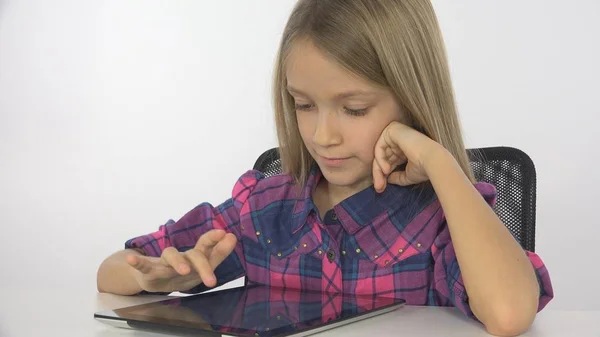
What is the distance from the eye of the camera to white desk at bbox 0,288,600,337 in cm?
98

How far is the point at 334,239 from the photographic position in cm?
138

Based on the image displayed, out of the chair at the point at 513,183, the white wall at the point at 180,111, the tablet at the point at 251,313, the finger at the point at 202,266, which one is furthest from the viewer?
the white wall at the point at 180,111

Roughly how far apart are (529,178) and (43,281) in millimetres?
2738

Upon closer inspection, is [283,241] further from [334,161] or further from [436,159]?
[436,159]

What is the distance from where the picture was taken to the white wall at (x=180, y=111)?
117 inches

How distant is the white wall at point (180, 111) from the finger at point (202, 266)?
1.93 metres

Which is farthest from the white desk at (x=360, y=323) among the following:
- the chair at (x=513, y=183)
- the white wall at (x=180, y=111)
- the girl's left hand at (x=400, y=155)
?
the white wall at (x=180, y=111)

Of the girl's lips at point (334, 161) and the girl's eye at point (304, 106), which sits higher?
the girl's eye at point (304, 106)

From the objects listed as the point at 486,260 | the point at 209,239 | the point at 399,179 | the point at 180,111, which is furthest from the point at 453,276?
the point at 180,111

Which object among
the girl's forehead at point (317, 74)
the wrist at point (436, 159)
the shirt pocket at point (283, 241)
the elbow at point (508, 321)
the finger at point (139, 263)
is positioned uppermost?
the girl's forehead at point (317, 74)

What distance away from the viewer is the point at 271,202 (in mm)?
1476

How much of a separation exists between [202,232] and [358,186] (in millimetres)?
276

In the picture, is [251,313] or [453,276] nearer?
[251,313]

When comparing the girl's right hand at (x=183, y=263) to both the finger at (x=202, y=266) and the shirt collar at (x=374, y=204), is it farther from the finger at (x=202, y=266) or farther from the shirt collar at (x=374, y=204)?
the shirt collar at (x=374, y=204)
